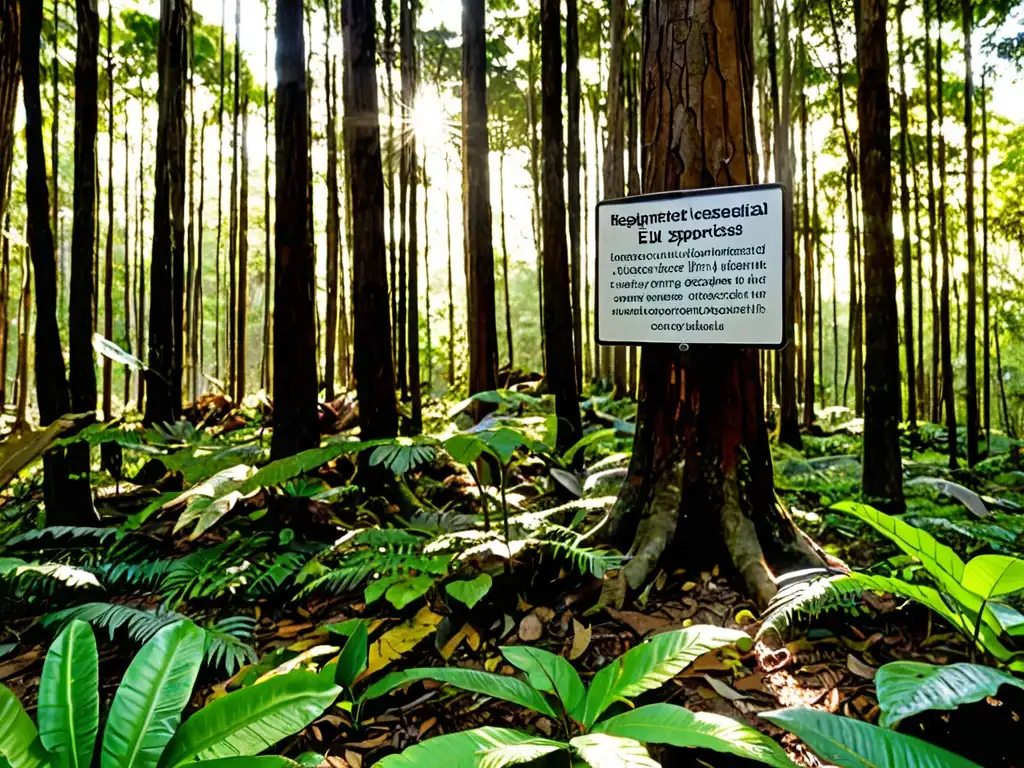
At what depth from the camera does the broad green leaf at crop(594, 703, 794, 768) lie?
126cm

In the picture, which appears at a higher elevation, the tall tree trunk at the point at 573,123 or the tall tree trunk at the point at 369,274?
the tall tree trunk at the point at 573,123

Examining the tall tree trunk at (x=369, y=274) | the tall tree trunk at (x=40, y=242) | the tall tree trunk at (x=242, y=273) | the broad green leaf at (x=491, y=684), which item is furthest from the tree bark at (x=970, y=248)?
the tall tree trunk at (x=242, y=273)

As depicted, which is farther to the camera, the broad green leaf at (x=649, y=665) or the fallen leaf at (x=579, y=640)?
the fallen leaf at (x=579, y=640)

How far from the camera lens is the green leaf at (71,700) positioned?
138cm

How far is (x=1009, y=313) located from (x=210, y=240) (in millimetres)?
34587

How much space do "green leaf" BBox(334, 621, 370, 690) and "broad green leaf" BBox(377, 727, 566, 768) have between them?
1.81ft

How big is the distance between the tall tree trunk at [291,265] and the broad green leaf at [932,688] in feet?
11.0

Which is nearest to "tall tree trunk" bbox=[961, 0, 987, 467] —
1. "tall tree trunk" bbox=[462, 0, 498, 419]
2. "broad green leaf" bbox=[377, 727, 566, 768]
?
"tall tree trunk" bbox=[462, 0, 498, 419]

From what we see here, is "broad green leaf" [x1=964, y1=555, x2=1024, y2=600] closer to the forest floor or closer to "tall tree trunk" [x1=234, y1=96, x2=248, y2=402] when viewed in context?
the forest floor

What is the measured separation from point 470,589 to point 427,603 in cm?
41

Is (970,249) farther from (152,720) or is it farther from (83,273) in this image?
(83,273)

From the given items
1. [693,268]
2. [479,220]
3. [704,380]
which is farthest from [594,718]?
[479,220]

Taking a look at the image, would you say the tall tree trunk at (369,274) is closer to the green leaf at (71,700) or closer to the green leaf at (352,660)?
the green leaf at (352,660)

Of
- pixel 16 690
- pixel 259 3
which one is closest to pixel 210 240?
pixel 259 3
